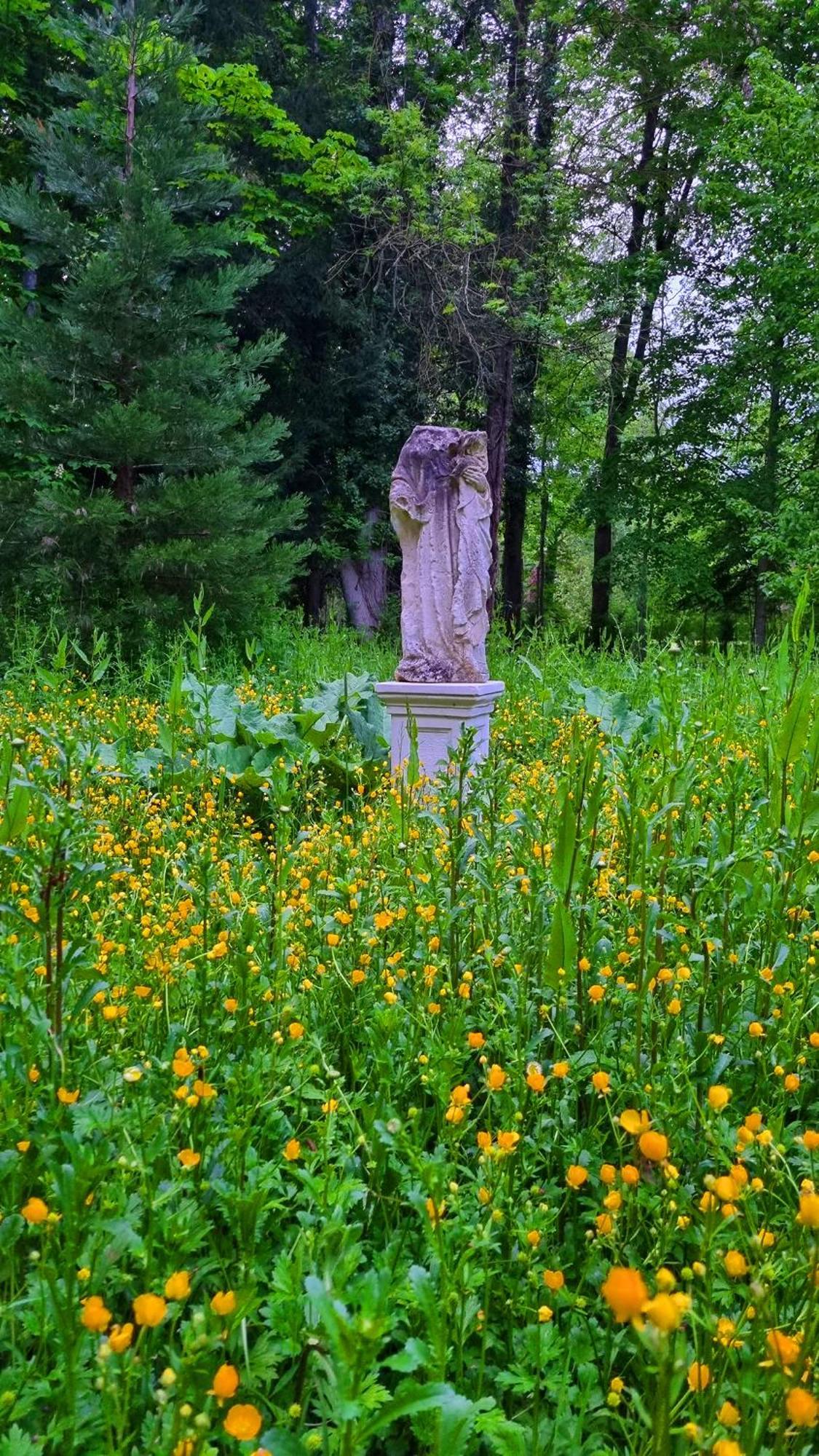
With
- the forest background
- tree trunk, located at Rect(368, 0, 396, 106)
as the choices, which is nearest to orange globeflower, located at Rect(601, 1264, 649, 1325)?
the forest background

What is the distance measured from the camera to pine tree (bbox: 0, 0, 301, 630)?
7.93m

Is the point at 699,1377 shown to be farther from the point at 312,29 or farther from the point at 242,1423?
the point at 312,29

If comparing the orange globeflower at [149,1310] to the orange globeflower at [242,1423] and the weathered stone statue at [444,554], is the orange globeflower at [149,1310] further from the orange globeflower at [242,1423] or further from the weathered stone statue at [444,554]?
the weathered stone statue at [444,554]

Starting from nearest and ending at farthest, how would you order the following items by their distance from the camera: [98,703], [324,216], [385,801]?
[385,801] → [98,703] → [324,216]

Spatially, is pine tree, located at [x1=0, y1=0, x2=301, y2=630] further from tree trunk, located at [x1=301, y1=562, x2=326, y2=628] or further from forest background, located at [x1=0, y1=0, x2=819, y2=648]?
tree trunk, located at [x1=301, y1=562, x2=326, y2=628]

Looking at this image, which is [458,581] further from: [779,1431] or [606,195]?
[606,195]

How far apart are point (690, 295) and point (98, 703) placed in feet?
48.7

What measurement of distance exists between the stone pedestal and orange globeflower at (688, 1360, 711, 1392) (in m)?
4.01

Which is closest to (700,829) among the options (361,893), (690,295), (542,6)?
(361,893)

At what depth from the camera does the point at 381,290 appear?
13859mm

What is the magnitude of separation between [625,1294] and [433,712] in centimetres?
447

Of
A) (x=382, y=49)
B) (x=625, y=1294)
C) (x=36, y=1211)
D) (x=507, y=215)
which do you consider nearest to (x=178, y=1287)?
(x=36, y=1211)

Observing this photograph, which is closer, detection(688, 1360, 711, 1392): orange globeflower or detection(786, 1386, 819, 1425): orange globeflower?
detection(786, 1386, 819, 1425): orange globeflower

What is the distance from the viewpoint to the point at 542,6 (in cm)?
1291
